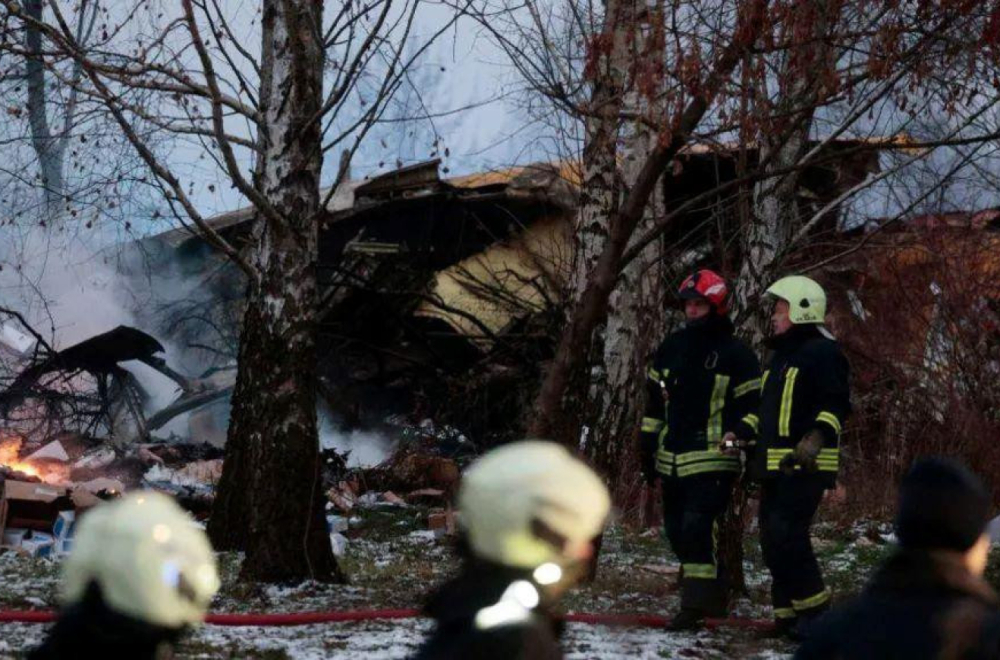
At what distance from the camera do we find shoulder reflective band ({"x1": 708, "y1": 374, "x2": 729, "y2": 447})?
7.54 m

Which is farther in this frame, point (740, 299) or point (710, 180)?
point (710, 180)

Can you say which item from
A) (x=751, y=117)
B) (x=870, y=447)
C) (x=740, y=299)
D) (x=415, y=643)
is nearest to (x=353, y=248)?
(x=870, y=447)

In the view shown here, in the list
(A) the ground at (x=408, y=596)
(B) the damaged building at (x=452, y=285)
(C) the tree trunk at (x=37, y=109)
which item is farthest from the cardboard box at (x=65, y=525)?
(B) the damaged building at (x=452, y=285)

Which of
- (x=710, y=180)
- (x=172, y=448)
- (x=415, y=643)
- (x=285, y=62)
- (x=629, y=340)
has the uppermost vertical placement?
(x=710, y=180)

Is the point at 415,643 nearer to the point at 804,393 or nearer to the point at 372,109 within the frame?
the point at 804,393

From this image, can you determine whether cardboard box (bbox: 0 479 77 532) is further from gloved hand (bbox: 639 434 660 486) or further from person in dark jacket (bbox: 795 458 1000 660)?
person in dark jacket (bbox: 795 458 1000 660)

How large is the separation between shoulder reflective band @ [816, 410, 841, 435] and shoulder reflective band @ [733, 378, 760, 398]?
551 millimetres

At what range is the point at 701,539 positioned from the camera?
24.4 ft

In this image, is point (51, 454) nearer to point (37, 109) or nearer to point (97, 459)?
point (97, 459)

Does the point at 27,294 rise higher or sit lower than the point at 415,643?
higher

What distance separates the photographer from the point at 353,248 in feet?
62.0

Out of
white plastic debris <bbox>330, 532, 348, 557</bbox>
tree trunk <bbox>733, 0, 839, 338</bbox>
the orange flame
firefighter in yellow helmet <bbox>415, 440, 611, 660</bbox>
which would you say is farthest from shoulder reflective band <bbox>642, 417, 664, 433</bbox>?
the orange flame

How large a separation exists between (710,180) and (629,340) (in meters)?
7.52

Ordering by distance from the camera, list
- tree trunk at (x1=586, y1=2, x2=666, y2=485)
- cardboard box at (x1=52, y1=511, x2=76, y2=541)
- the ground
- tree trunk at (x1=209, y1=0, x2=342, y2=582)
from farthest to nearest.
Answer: tree trunk at (x1=586, y1=2, x2=666, y2=485)
cardboard box at (x1=52, y1=511, x2=76, y2=541)
tree trunk at (x1=209, y1=0, x2=342, y2=582)
the ground
